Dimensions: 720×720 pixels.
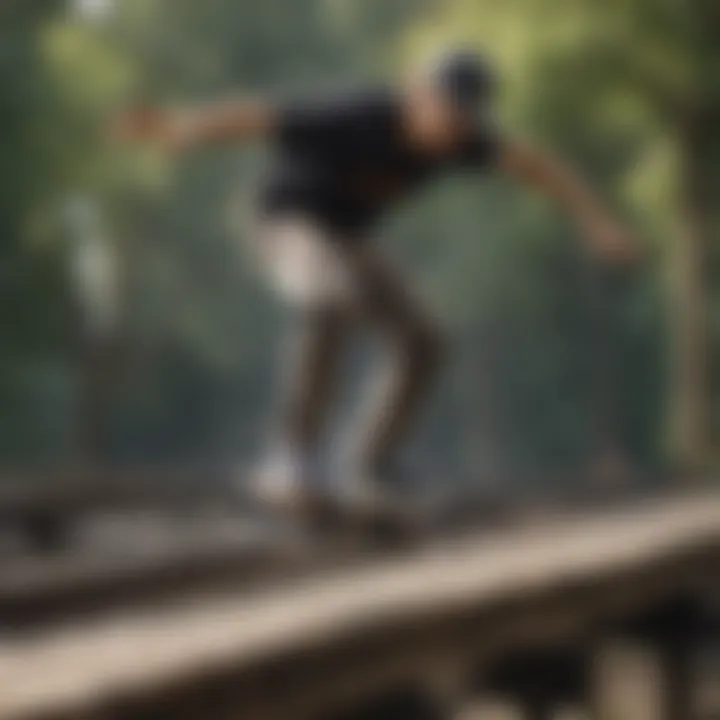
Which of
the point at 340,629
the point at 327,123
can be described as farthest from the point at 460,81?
the point at 340,629

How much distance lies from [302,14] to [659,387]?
2.09 feet

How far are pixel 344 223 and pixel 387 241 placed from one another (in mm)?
77

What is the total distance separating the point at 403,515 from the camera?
1.39 metres

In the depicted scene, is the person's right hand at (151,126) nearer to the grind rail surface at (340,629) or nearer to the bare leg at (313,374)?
the bare leg at (313,374)

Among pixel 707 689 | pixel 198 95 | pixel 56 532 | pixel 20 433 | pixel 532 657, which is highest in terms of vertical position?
pixel 198 95

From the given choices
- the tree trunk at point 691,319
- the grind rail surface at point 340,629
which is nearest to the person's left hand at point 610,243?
the tree trunk at point 691,319

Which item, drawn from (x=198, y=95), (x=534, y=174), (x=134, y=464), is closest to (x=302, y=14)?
(x=198, y=95)

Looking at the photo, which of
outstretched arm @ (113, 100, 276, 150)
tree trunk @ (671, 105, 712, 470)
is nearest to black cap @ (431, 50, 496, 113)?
outstretched arm @ (113, 100, 276, 150)

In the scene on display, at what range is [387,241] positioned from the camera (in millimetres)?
1552

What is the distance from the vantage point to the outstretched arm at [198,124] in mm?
1457

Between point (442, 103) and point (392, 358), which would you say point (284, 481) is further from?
point (442, 103)

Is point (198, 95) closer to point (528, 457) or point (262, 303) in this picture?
point (262, 303)

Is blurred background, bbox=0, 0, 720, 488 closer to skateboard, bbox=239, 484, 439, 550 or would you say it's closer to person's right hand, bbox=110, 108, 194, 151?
person's right hand, bbox=110, 108, 194, 151

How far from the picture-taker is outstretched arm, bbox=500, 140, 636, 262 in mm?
1648
